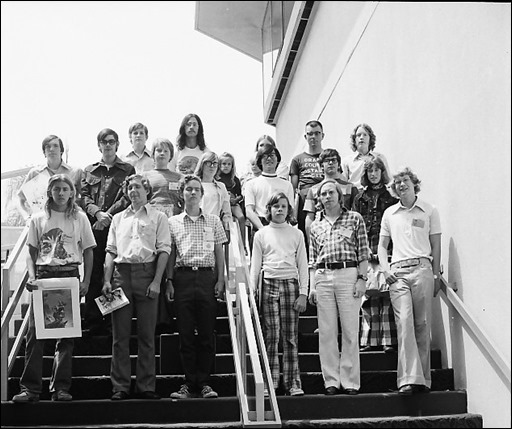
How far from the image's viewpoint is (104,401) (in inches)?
194

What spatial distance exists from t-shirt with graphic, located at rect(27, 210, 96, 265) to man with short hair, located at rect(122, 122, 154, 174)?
1.40 metres

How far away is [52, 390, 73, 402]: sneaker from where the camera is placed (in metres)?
4.93

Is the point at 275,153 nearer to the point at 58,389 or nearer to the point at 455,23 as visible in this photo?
the point at 455,23

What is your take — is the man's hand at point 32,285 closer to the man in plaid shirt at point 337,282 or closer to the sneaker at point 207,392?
the sneaker at point 207,392

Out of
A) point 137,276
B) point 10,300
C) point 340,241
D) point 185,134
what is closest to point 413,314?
point 340,241

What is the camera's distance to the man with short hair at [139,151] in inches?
261

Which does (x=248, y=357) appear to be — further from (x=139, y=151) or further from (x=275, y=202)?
(x=139, y=151)

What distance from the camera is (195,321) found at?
5293 millimetres

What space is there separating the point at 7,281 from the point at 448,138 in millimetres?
3278

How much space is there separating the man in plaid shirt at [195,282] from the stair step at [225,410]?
4.9 inches

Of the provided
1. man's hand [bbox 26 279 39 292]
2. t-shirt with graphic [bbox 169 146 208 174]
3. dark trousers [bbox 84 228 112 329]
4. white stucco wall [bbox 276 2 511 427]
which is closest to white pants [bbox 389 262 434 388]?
white stucco wall [bbox 276 2 511 427]

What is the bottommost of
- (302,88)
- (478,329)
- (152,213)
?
(478,329)

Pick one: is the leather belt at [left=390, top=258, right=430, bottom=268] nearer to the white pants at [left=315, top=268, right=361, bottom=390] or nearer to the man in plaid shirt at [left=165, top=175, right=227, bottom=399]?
the white pants at [left=315, top=268, right=361, bottom=390]

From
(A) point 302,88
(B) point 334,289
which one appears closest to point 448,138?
(B) point 334,289
